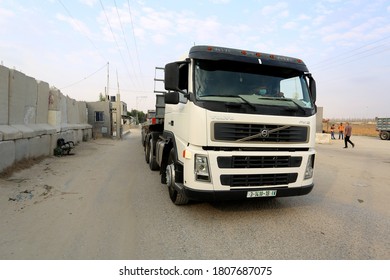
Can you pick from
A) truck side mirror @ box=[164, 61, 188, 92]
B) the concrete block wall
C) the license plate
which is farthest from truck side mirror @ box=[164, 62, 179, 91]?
the concrete block wall

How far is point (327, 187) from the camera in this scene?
6.92 metres

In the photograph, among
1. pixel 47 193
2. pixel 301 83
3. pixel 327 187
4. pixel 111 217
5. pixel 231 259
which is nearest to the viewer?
pixel 231 259

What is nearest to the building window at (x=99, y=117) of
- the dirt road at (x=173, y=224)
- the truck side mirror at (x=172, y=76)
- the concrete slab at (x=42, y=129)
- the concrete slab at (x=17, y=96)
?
the concrete slab at (x=42, y=129)

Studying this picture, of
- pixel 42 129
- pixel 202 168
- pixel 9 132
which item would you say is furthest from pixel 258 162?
pixel 42 129

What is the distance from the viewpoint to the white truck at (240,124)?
4.05 metres

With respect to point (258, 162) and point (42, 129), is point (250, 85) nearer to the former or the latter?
point (258, 162)

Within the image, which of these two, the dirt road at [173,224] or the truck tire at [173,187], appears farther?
the truck tire at [173,187]

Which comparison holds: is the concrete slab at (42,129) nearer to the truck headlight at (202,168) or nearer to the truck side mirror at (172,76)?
the truck side mirror at (172,76)

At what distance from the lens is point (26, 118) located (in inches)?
364

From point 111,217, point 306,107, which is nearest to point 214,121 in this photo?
point 306,107

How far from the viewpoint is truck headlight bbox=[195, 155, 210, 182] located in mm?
4052

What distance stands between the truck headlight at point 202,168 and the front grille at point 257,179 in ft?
0.77

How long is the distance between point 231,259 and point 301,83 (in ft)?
10.7
